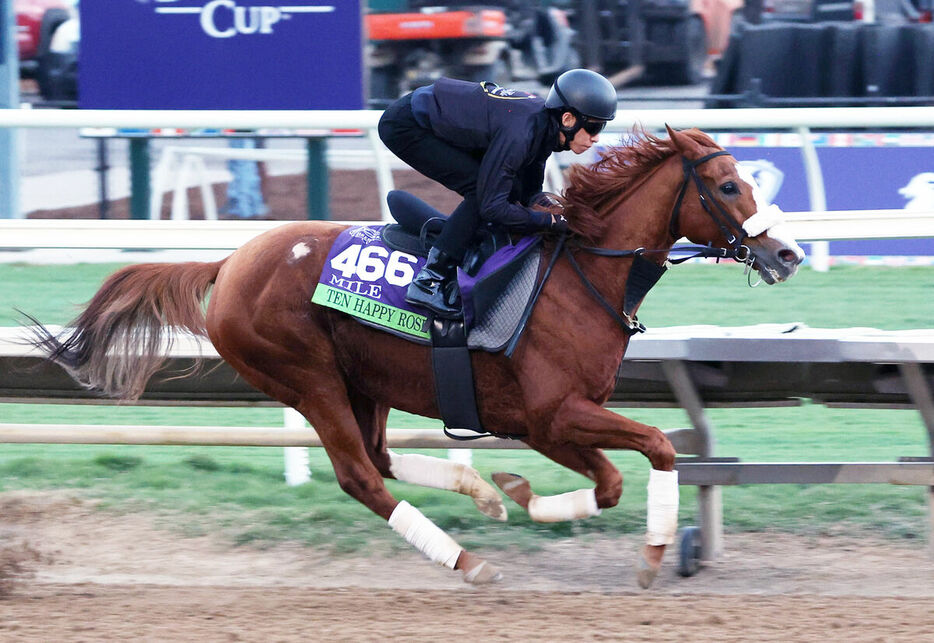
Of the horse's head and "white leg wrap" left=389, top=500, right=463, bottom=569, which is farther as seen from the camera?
"white leg wrap" left=389, top=500, right=463, bottom=569

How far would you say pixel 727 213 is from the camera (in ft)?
13.7

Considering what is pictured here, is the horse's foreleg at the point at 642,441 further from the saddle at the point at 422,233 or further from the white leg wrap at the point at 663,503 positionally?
the saddle at the point at 422,233

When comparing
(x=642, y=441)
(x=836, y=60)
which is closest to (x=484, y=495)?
(x=642, y=441)

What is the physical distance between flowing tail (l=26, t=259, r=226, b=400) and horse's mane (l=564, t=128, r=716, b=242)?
1.34 metres

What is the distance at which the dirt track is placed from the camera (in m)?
3.98

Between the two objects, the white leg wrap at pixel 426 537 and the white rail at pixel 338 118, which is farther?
the white rail at pixel 338 118

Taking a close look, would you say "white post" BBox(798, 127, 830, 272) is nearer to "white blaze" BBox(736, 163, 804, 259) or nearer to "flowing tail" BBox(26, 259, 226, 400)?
"white blaze" BBox(736, 163, 804, 259)

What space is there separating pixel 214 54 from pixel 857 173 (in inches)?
165

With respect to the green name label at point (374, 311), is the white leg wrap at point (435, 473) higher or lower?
lower

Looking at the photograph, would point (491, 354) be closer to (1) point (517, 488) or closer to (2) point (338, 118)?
(1) point (517, 488)

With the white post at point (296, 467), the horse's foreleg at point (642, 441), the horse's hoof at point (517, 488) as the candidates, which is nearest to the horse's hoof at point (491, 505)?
the horse's hoof at point (517, 488)

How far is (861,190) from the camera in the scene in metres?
8.41

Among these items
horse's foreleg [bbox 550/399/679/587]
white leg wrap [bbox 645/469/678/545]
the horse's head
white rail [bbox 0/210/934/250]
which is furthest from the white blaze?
white rail [bbox 0/210/934/250]

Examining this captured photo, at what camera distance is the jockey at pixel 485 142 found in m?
4.21
